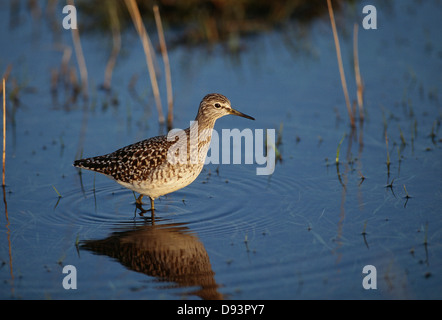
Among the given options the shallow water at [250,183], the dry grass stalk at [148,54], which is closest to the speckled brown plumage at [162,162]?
the shallow water at [250,183]

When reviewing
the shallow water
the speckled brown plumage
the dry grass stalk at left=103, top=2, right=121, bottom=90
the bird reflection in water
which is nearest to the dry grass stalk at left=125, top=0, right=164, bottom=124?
the shallow water

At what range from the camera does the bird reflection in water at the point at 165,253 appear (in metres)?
6.80

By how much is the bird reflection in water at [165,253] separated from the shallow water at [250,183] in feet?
0.08

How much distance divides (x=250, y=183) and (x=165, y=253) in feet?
7.77

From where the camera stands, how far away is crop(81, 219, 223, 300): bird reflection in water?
22.3 feet

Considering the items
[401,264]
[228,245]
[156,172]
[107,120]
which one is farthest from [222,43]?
[401,264]

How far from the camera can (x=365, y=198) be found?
8.56m

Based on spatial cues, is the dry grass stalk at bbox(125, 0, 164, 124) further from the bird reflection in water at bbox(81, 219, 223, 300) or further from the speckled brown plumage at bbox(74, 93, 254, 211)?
the bird reflection in water at bbox(81, 219, 223, 300)

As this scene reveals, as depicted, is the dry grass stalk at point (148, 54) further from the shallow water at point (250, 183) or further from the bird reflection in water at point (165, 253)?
the bird reflection in water at point (165, 253)

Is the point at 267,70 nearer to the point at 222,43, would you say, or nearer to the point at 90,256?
the point at 222,43

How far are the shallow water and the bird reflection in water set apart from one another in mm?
24

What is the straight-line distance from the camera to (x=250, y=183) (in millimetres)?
9359
